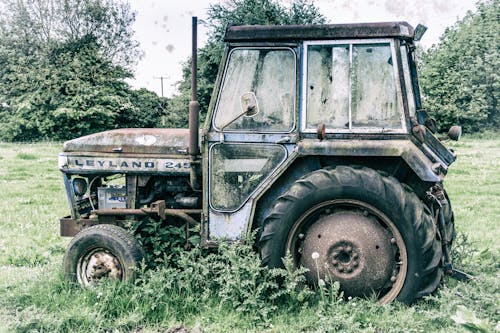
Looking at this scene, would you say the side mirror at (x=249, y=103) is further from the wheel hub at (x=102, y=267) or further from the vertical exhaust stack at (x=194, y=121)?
the wheel hub at (x=102, y=267)

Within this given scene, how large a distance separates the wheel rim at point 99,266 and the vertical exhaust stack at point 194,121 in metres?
0.97

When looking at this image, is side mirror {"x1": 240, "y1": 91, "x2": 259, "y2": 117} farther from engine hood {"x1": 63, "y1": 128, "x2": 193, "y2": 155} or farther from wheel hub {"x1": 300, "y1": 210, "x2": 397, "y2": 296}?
wheel hub {"x1": 300, "y1": 210, "x2": 397, "y2": 296}

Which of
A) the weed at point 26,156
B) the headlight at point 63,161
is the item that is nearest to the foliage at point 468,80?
the weed at point 26,156

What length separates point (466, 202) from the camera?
923 cm

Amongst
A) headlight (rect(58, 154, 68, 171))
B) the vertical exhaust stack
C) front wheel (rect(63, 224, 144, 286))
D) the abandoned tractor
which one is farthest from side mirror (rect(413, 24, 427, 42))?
headlight (rect(58, 154, 68, 171))

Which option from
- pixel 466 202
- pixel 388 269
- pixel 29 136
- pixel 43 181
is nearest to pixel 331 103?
pixel 388 269

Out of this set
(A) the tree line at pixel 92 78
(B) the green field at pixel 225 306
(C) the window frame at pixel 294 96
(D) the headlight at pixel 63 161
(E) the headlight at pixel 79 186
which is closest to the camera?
(B) the green field at pixel 225 306

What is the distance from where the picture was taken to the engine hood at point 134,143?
4.90 metres

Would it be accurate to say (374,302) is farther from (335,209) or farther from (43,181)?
(43,181)

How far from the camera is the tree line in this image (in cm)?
2884

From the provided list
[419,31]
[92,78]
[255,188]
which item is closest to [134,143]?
[255,188]

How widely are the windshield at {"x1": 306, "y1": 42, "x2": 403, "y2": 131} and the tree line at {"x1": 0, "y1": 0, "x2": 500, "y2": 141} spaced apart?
884 inches

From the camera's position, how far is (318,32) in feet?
14.0

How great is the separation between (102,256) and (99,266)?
0.30 ft
